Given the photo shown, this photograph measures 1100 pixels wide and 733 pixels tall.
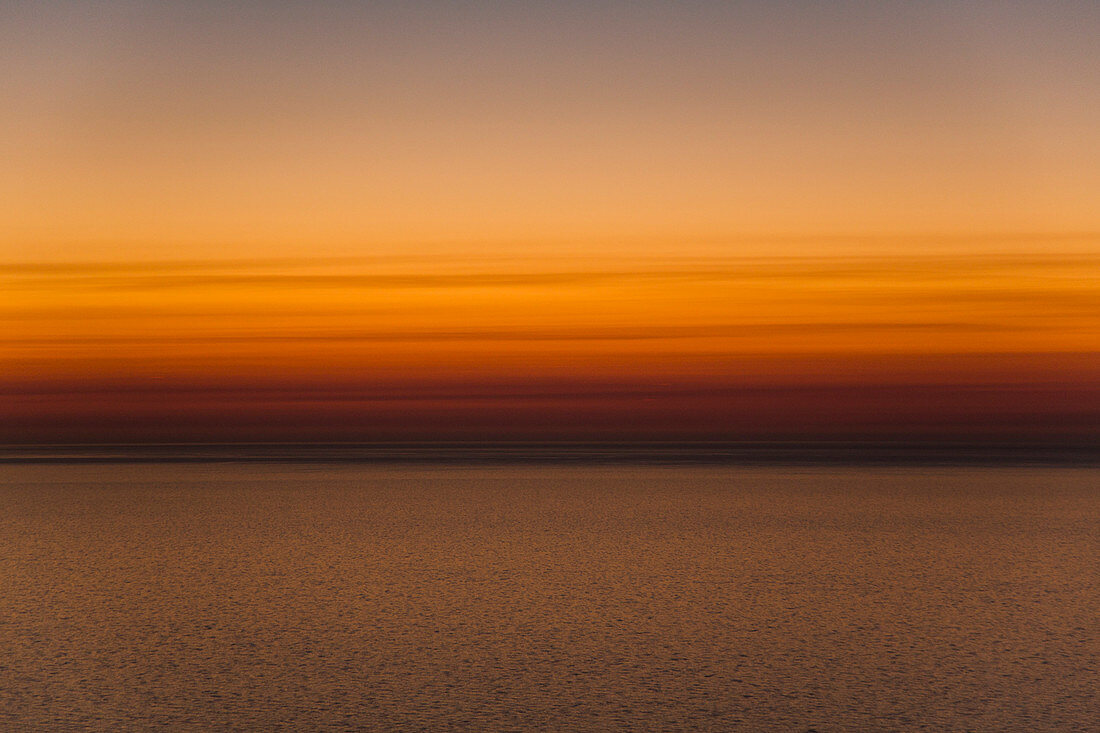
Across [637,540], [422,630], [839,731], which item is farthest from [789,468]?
[839,731]

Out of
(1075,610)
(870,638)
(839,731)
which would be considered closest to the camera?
(839,731)

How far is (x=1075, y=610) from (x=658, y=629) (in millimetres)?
2168

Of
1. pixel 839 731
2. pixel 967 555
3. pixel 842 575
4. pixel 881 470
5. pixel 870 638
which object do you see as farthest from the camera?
pixel 881 470

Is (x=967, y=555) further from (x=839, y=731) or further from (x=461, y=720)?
(x=461, y=720)

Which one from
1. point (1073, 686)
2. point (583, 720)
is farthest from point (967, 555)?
point (583, 720)

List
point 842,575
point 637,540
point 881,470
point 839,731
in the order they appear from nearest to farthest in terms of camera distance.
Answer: point 839,731 → point 842,575 → point 637,540 → point 881,470

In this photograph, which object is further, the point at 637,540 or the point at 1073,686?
the point at 637,540

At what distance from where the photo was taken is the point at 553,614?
19.2 feet

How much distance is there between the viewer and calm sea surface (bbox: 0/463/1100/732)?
13.7 feet

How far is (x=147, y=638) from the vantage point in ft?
17.4

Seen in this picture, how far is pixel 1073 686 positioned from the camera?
14.5 ft

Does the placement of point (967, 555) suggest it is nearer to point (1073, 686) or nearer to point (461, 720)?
point (1073, 686)

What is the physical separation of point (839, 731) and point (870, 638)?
145 cm

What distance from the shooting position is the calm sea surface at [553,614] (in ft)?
13.7
